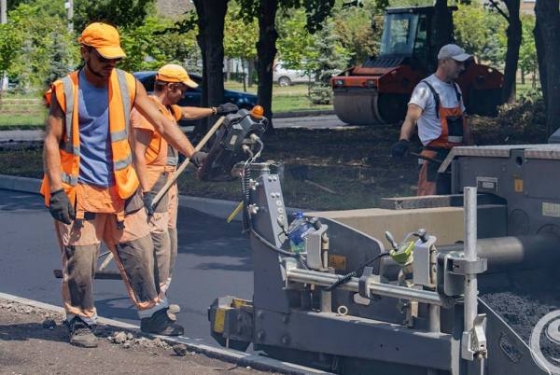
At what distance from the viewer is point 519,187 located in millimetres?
6281

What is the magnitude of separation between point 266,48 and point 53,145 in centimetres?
1553

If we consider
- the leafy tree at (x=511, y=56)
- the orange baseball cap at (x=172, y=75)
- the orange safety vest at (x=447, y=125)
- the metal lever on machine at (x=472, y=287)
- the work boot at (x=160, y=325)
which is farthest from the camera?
the leafy tree at (x=511, y=56)

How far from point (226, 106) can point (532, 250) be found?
Answer: 9.59 feet

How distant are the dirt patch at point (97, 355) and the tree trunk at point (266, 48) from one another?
47.9 feet

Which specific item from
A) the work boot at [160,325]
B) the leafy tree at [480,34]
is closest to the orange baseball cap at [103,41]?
the work boot at [160,325]

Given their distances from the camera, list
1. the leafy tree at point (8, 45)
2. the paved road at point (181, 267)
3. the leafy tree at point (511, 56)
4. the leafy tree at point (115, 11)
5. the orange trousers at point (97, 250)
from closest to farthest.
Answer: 1. the orange trousers at point (97, 250)
2. the paved road at point (181, 267)
3. the leafy tree at point (115, 11)
4. the leafy tree at point (511, 56)
5. the leafy tree at point (8, 45)

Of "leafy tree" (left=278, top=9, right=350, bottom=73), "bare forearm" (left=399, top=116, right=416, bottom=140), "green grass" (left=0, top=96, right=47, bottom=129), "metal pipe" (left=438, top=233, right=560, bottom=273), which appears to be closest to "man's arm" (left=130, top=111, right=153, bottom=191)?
"bare forearm" (left=399, top=116, right=416, bottom=140)

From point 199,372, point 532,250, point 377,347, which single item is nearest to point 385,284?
point 377,347

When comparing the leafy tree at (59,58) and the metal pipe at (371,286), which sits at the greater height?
the metal pipe at (371,286)

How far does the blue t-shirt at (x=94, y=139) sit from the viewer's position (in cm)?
696

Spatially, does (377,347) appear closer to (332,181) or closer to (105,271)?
(105,271)

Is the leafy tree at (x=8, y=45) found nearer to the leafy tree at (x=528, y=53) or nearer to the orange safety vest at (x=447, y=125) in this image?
the leafy tree at (x=528, y=53)

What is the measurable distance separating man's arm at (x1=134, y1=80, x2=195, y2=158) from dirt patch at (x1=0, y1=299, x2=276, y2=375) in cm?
120

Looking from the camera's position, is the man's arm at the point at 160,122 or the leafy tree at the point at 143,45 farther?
the leafy tree at the point at 143,45
